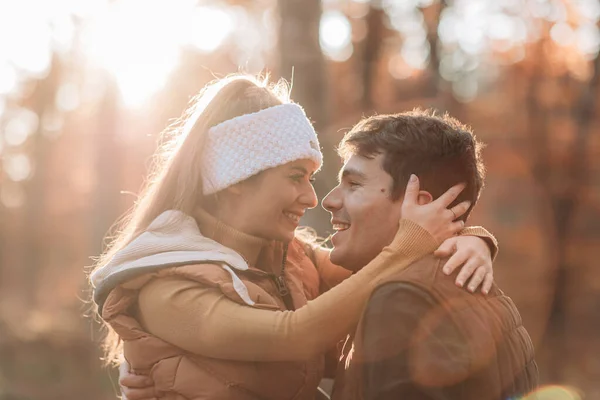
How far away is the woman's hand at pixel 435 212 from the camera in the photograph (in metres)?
3.10

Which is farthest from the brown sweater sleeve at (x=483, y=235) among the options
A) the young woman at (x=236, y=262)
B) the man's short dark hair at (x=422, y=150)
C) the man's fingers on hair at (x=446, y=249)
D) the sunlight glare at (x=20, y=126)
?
the sunlight glare at (x=20, y=126)

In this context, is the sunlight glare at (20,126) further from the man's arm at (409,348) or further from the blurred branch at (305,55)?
the man's arm at (409,348)

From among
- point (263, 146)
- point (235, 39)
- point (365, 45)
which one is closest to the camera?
point (263, 146)

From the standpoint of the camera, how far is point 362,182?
3.34 m

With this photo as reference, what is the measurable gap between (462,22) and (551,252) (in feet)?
18.5

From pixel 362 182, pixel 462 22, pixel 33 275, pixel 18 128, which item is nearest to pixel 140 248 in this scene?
pixel 362 182

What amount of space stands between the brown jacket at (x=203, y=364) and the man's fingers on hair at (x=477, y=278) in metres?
→ 0.87

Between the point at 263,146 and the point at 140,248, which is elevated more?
the point at 263,146

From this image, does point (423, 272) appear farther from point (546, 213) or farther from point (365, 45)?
point (365, 45)

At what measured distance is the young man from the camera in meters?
2.64

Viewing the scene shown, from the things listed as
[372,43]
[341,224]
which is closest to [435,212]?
[341,224]

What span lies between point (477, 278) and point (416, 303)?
14.4 inches

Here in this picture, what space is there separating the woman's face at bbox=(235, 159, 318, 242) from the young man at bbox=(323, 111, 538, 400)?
30 centimetres

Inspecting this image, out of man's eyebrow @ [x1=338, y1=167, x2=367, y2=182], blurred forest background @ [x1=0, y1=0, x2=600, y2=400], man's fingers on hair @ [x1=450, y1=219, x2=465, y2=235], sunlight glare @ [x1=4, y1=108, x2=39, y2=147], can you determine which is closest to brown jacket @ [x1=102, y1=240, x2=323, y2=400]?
man's eyebrow @ [x1=338, y1=167, x2=367, y2=182]
